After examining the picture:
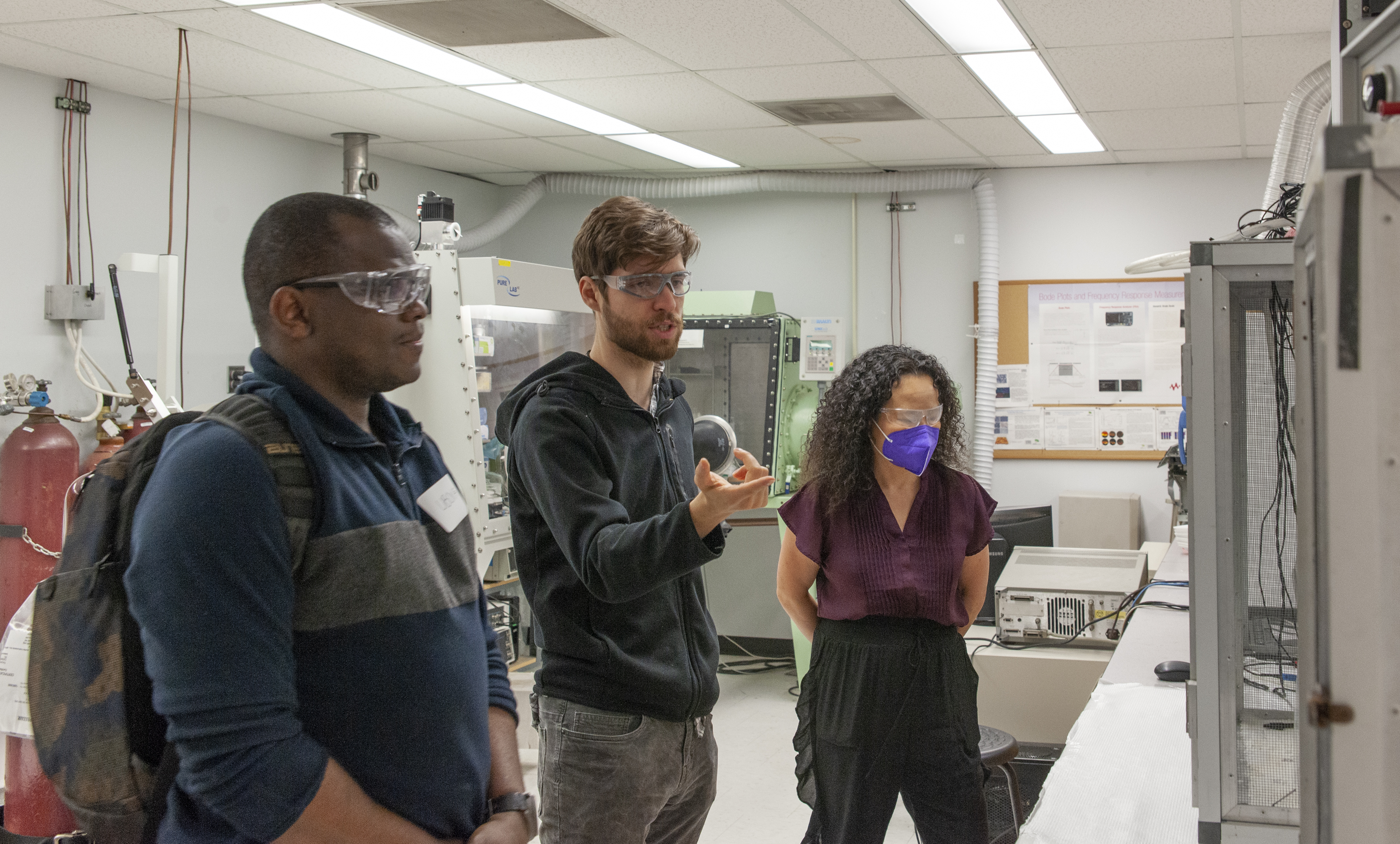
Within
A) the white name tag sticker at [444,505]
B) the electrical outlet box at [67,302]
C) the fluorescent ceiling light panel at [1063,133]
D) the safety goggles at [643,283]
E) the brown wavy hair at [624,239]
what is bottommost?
the white name tag sticker at [444,505]

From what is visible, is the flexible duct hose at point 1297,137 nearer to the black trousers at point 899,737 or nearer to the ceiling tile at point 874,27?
the black trousers at point 899,737

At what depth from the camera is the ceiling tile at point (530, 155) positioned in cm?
531

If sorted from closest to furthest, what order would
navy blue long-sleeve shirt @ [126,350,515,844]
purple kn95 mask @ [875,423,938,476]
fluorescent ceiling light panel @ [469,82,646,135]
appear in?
navy blue long-sleeve shirt @ [126,350,515,844] → purple kn95 mask @ [875,423,938,476] → fluorescent ceiling light panel @ [469,82,646,135]

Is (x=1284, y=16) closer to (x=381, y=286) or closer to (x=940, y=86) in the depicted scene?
(x=940, y=86)

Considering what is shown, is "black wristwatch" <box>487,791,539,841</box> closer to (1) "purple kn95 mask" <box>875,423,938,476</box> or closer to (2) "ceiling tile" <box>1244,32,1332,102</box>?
(1) "purple kn95 mask" <box>875,423,938,476</box>

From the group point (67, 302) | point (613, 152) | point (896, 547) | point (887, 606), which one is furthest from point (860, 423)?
point (613, 152)

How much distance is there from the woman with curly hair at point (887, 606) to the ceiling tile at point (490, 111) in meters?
2.70

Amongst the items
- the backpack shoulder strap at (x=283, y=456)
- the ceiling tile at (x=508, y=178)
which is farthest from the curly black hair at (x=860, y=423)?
the ceiling tile at (x=508, y=178)

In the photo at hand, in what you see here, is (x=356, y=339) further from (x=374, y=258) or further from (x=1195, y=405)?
(x=1195, y=405)

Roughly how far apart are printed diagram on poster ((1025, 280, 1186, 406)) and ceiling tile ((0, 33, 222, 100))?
4318 millimetres

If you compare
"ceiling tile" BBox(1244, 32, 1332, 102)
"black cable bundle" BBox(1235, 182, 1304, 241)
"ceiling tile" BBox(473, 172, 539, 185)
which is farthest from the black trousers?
"ceiling tile" BBox(473, 172, 539, 185)

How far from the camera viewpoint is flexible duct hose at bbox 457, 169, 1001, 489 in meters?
5.92

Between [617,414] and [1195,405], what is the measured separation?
0.80 meters

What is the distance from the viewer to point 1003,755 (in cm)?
235
